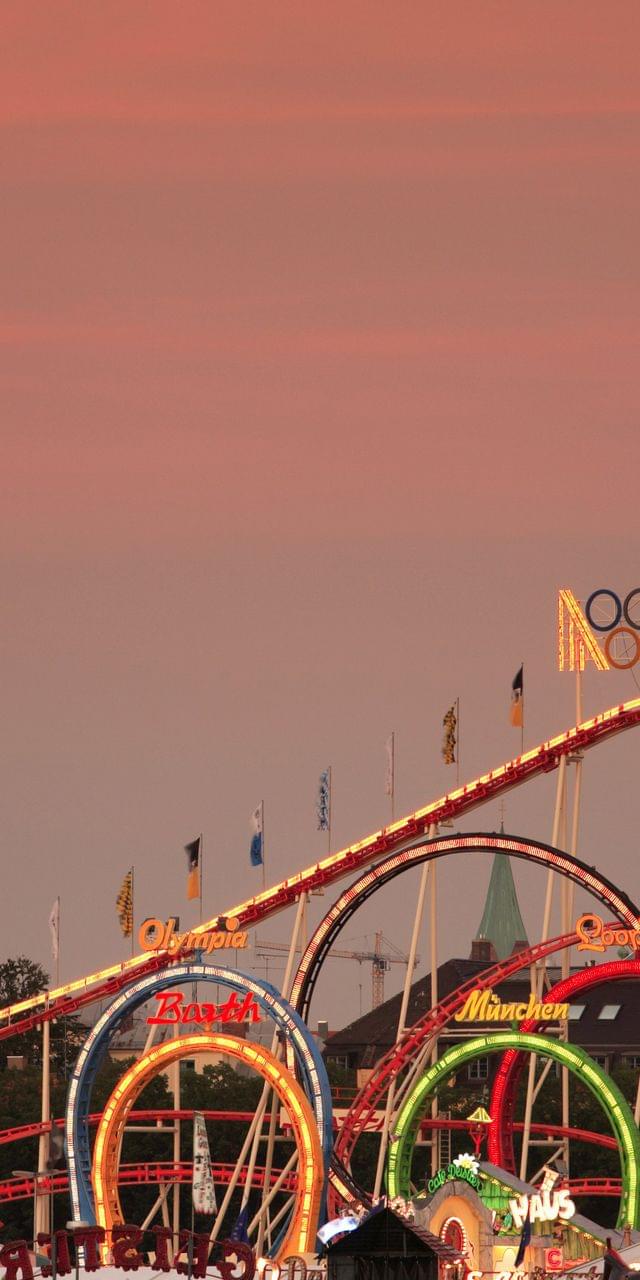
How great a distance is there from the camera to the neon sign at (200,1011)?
62.1m

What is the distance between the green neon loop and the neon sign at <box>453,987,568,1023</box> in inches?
30.4

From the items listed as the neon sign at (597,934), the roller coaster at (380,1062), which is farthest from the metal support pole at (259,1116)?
the neon sign at (597,934)

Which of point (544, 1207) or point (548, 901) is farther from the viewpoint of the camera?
point (548, 901)

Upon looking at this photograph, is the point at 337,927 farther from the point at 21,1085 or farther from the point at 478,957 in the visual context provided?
the point at 478,957

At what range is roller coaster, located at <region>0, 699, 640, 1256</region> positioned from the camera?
58.8 meters

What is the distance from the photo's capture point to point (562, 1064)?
6009cm

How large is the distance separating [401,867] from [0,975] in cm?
5255

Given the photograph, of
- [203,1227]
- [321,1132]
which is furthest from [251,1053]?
[203,1227]

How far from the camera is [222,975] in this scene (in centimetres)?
6234

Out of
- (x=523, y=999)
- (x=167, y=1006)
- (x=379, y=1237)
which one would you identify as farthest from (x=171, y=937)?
(x=523, y=999)

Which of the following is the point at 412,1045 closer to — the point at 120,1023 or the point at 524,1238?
the point at 120,1023

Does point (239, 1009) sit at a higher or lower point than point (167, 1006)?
lower

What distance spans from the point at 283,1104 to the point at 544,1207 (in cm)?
724

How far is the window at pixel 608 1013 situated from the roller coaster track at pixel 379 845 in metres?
49.6
